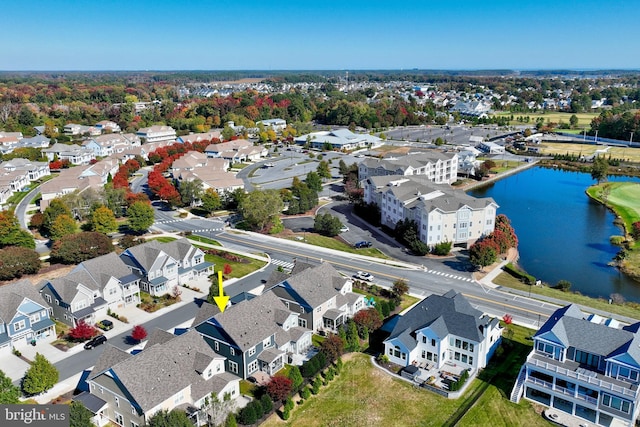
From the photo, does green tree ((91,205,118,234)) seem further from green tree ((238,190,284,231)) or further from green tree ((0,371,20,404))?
green tree ((0,371,20,404))

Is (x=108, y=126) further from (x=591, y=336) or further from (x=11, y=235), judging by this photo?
(x=591, y=336)

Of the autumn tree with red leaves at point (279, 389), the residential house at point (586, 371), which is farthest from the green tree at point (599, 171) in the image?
the autumn tree with red leaves at point (279, 389)

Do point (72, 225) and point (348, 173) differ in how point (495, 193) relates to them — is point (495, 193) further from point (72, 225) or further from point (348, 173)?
point (72, 225)

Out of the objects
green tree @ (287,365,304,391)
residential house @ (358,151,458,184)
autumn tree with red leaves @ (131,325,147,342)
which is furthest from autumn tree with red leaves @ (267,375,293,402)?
residential house @ (358,151,458,184)

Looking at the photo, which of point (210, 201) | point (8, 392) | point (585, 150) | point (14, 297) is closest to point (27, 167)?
point (210, 201)

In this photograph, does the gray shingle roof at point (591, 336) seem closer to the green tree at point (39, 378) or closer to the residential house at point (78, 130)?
the green tree at point (39, 378)
